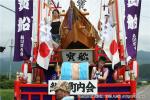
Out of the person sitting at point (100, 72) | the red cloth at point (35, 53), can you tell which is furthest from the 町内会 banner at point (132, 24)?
the red cloth at point (35, 53)

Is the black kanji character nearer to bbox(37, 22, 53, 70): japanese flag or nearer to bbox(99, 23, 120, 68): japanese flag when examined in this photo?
bbox(99, 23, 120, 68): japanese flag

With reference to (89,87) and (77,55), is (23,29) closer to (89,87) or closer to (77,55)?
(77,55)

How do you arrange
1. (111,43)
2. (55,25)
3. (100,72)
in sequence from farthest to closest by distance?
(55,25)
(100,72)
(111,43)

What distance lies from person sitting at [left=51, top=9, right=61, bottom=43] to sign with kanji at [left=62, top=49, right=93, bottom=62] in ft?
1.06

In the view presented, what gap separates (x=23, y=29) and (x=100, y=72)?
6.37 feet

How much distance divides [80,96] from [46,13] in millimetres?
2172

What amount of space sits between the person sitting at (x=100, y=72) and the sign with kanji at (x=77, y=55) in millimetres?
251

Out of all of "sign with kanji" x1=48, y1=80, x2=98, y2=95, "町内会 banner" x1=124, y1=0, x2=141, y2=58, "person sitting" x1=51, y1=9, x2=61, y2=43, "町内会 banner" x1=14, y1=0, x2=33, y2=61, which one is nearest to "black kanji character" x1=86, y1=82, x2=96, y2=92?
"sign with kanji" x1=48, y1=80, x2=98, y2=95

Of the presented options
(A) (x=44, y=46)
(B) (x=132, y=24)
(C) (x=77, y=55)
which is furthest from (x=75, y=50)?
(B) (x=132, y=24)

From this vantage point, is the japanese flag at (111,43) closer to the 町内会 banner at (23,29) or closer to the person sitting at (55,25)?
the person sitting at (55,25)

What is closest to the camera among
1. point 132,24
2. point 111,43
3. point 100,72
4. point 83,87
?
point 83,87

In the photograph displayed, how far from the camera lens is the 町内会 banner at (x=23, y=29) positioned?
32.6ft

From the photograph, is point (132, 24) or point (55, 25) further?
point (55, 25)

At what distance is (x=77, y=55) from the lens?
9.56 m
